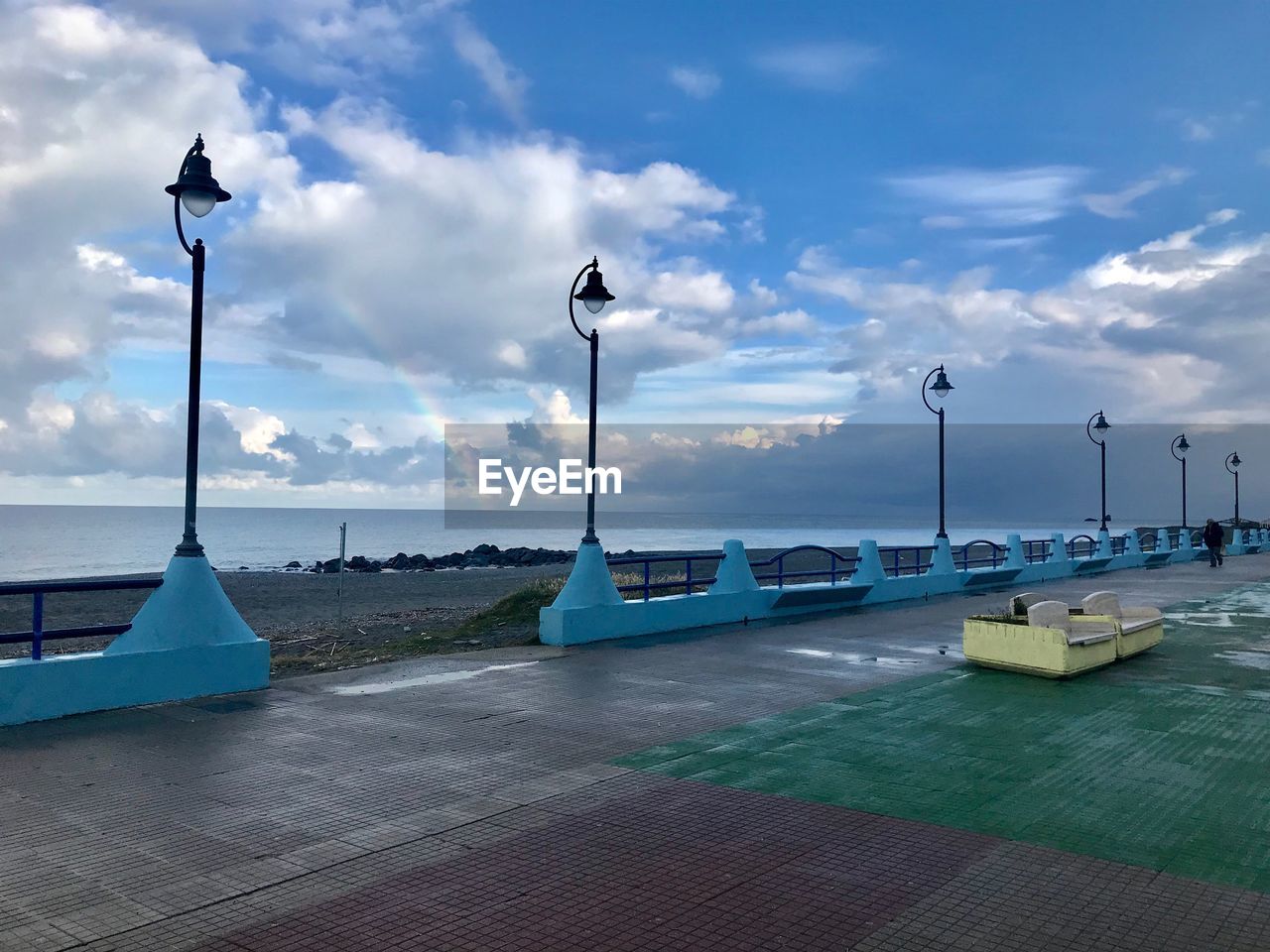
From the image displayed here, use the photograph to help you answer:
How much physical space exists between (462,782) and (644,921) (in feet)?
8.35

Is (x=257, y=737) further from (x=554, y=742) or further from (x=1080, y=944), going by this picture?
(x=1080, y=944)

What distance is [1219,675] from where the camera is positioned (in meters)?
11.5

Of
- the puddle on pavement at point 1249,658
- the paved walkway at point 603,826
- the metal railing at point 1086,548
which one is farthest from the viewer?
the metal railing at point 1086,548

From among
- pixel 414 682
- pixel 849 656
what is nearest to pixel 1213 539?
pixel 849 656

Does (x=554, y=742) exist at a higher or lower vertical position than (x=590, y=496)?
lower

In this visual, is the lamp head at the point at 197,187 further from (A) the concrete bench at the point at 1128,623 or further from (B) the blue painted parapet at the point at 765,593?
(A) the concrete bench at the point at 1128,623

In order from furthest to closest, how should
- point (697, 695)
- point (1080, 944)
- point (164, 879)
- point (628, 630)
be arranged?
point (628, 630)
point (697, 695)
point (164, 879)
point (1080, 944)

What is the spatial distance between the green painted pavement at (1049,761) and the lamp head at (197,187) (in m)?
6.80

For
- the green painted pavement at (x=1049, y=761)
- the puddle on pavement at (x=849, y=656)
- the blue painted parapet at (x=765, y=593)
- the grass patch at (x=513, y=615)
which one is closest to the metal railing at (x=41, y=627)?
the green painted pavement at (x=1049, y=761)

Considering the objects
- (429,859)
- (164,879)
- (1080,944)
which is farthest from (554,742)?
(1080,944)

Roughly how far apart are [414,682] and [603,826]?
5.24 metres

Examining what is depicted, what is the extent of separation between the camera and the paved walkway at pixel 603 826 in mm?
4488

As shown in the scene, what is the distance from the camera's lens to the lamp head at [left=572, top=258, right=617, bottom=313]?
14.0 metres

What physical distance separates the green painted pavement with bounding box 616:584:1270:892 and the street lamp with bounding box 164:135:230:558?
5325 mm
